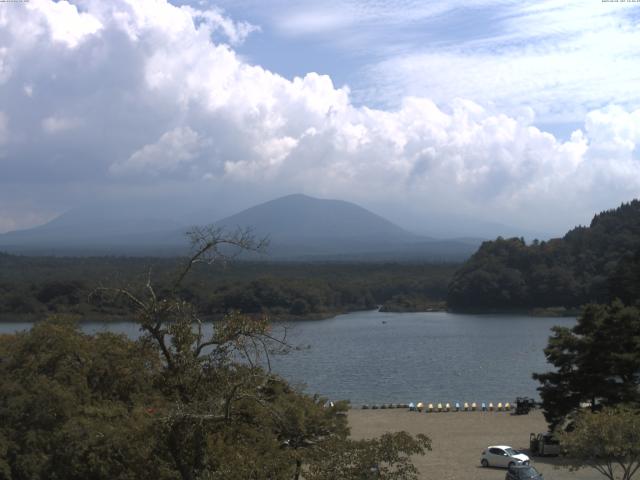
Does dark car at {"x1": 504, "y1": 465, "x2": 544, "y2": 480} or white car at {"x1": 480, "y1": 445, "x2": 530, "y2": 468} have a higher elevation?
dark car at {"x1": 504, "y1": 465, "x2": 544, "y2": 480}

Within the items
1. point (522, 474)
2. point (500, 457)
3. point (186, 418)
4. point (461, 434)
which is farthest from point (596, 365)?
point (186, 418)

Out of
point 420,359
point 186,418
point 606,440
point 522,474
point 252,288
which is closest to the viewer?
point 186,418

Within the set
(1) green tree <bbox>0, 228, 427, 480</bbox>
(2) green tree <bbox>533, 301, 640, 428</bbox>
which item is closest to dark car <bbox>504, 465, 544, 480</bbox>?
(1) green tree <bbox>0, 228, 427, 480</bbox>

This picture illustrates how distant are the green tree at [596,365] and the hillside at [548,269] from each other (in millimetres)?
45312

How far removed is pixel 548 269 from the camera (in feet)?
218

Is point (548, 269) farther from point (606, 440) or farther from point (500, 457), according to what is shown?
point (606, 440)

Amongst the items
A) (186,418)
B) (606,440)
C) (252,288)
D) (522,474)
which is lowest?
(522,474)

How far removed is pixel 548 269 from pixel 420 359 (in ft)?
102

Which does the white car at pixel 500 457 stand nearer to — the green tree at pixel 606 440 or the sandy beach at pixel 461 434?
the sandy beach at pixel 461 434

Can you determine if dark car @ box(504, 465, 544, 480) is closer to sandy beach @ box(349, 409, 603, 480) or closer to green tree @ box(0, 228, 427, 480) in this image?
sandy beach @ box(349, 409, 603, 480)

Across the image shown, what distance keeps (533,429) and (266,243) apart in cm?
1481

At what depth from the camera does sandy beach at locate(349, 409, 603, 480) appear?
48.7 feet

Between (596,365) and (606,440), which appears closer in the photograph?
(606,440)

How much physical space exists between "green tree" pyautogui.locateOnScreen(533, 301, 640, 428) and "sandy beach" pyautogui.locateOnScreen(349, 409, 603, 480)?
1.41 m
